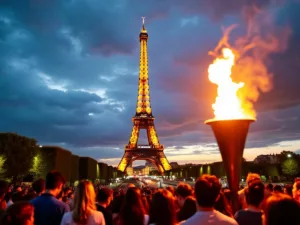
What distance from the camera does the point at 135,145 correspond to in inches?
3378

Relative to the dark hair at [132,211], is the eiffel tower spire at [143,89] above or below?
above

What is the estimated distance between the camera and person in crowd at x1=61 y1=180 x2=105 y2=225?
4.59m

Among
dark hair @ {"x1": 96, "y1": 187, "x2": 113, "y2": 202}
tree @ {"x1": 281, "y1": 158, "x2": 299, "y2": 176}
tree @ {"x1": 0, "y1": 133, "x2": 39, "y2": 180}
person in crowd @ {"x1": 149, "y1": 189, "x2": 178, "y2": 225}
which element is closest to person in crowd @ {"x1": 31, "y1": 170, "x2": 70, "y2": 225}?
dark hair @ {"x1": 96, "y1": 187, "x2": 113, "y2": 202}

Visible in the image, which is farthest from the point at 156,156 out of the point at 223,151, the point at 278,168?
the point at 223,151

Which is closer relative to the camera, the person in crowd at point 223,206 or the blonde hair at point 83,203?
the blonde hair at point 83,203

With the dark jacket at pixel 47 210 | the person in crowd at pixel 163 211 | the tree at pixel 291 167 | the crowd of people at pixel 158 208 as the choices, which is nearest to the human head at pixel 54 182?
the crowd of people at pixel 158 208

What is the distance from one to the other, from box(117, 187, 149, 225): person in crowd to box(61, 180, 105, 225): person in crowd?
0.36 meters

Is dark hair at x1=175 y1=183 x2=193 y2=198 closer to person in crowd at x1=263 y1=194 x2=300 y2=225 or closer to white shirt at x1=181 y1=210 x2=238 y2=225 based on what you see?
white shirt at x1=181 y1=210 x2=238 y2=225

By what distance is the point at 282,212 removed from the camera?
7.95 feet

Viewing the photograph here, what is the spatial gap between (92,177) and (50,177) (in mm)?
57776

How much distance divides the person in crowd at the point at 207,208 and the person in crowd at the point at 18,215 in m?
1.62

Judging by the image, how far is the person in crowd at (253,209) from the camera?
176 inches

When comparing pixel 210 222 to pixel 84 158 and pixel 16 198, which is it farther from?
pixel 84 158

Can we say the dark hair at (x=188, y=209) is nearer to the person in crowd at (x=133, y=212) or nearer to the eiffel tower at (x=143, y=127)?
the person in crowd at (x=133, y=212)
